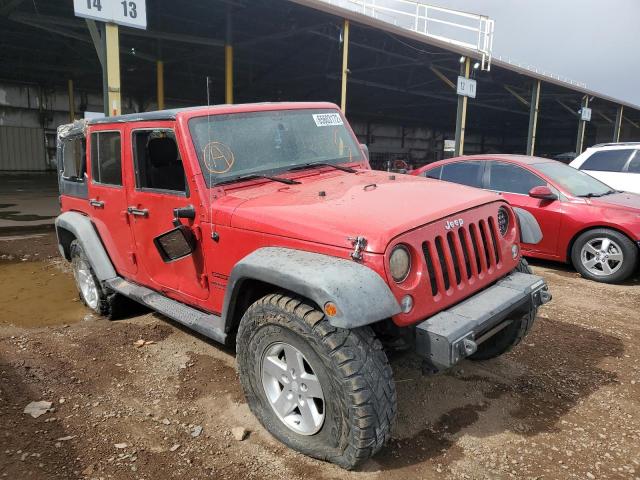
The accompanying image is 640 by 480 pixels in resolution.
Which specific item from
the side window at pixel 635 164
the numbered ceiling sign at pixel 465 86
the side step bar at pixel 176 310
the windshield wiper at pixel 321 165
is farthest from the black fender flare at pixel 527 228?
the numbered ceiling sign at pixel 465 86

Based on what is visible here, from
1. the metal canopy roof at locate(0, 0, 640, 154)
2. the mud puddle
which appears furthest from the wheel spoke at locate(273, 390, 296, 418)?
the metal canopy roof at locate(0, 0, 640, 154)

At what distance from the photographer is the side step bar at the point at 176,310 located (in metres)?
3.07

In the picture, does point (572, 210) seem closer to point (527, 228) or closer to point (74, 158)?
point (527, 228)

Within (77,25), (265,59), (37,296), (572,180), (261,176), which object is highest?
(265,59)

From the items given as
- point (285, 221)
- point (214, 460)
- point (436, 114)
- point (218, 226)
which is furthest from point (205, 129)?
point (436, 114)

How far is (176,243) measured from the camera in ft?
10.8

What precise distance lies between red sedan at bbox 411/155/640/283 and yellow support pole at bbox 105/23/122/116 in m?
5.71

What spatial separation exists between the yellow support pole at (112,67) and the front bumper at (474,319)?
694 cm

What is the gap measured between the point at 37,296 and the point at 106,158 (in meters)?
2.36

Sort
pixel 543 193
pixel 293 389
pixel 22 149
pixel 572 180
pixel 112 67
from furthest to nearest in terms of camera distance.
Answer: pixel 22 149 < pixel 112 67 < pixel 572 180 < pixel 543 193 < pixel 293 389

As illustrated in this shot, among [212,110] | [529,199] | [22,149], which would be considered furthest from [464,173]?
[22,149]

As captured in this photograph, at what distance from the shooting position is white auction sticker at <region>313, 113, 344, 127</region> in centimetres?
387

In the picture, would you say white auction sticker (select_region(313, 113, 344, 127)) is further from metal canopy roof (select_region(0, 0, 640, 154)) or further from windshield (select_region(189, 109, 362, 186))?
metal canopy roof (select_region(0, 0, 640, 154))

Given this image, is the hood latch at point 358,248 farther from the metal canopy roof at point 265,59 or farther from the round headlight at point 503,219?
the metal canopy roof at point 265,59
